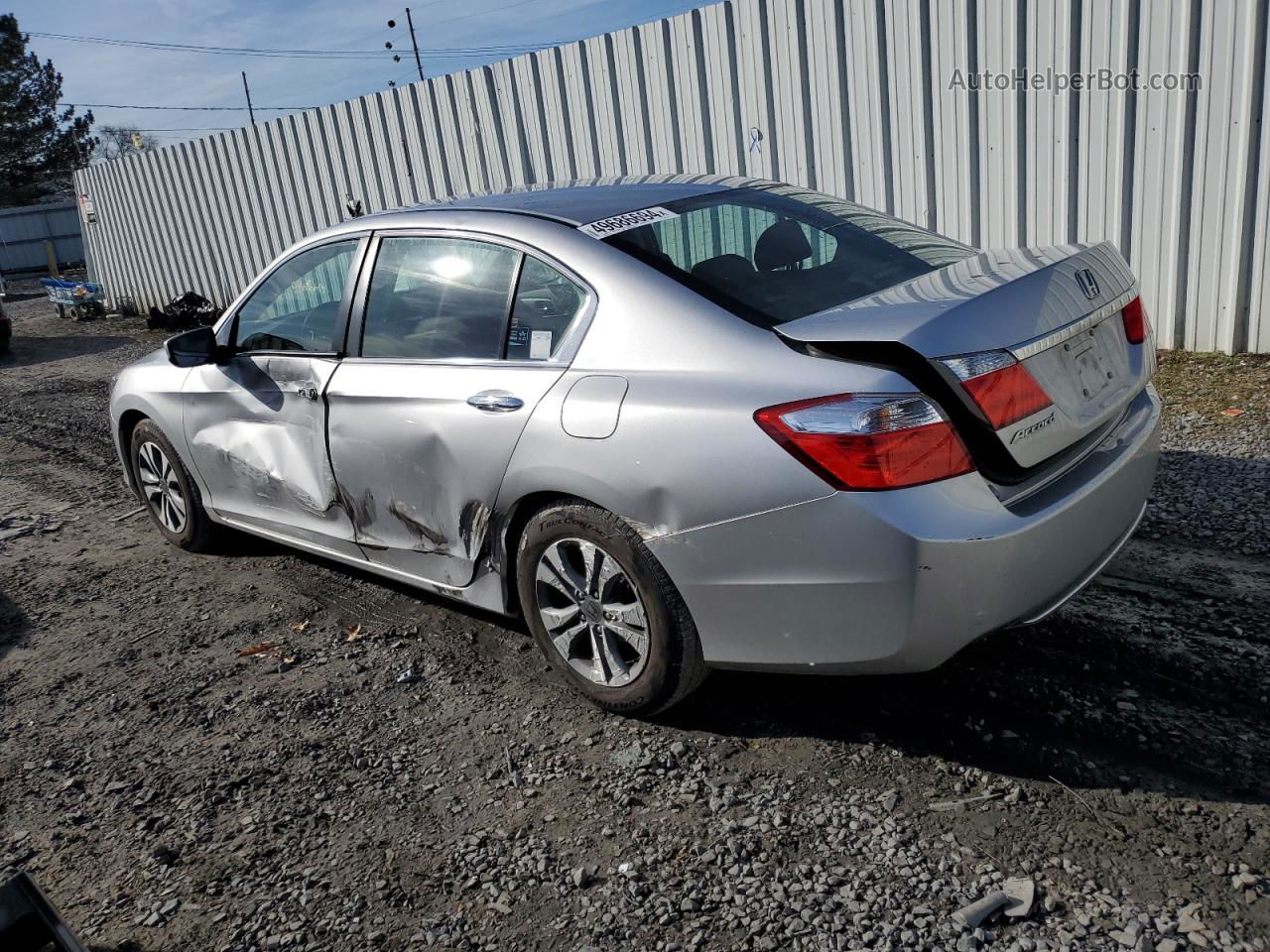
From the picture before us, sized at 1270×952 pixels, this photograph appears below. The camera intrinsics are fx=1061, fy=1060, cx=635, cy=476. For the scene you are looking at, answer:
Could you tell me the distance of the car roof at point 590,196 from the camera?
370 cm

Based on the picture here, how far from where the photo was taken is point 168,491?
→ 5.49 m

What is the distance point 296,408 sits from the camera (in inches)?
170

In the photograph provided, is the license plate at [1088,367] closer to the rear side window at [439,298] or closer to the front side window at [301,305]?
the rear side window at [439,298]

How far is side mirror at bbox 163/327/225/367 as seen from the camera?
15.5 feet

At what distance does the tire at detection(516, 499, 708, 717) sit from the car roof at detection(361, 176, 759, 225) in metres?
1.08

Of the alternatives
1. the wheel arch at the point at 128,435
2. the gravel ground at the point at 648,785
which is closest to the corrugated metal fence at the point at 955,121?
the gravel ground at the point at 648,785

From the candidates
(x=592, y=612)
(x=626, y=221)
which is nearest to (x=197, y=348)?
(x=626, y=221)

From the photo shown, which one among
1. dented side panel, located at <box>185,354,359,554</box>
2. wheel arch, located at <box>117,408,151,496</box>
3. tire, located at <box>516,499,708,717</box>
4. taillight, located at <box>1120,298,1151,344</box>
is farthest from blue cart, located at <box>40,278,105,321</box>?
taillight, located at <box>1120,298,1151,344</box>

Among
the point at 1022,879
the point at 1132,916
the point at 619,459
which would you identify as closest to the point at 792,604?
the point at 619,459

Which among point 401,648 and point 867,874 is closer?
point 867,874

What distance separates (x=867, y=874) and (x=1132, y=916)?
0.60 meters

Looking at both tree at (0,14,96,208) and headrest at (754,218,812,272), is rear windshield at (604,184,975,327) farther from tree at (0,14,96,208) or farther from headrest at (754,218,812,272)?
A: tree at (0,14,96,208)

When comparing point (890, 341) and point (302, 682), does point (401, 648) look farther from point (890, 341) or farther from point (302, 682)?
point (890, 341)

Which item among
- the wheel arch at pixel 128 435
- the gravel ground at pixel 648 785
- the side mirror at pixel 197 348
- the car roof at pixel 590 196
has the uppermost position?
the car roof at pixel 590 196
